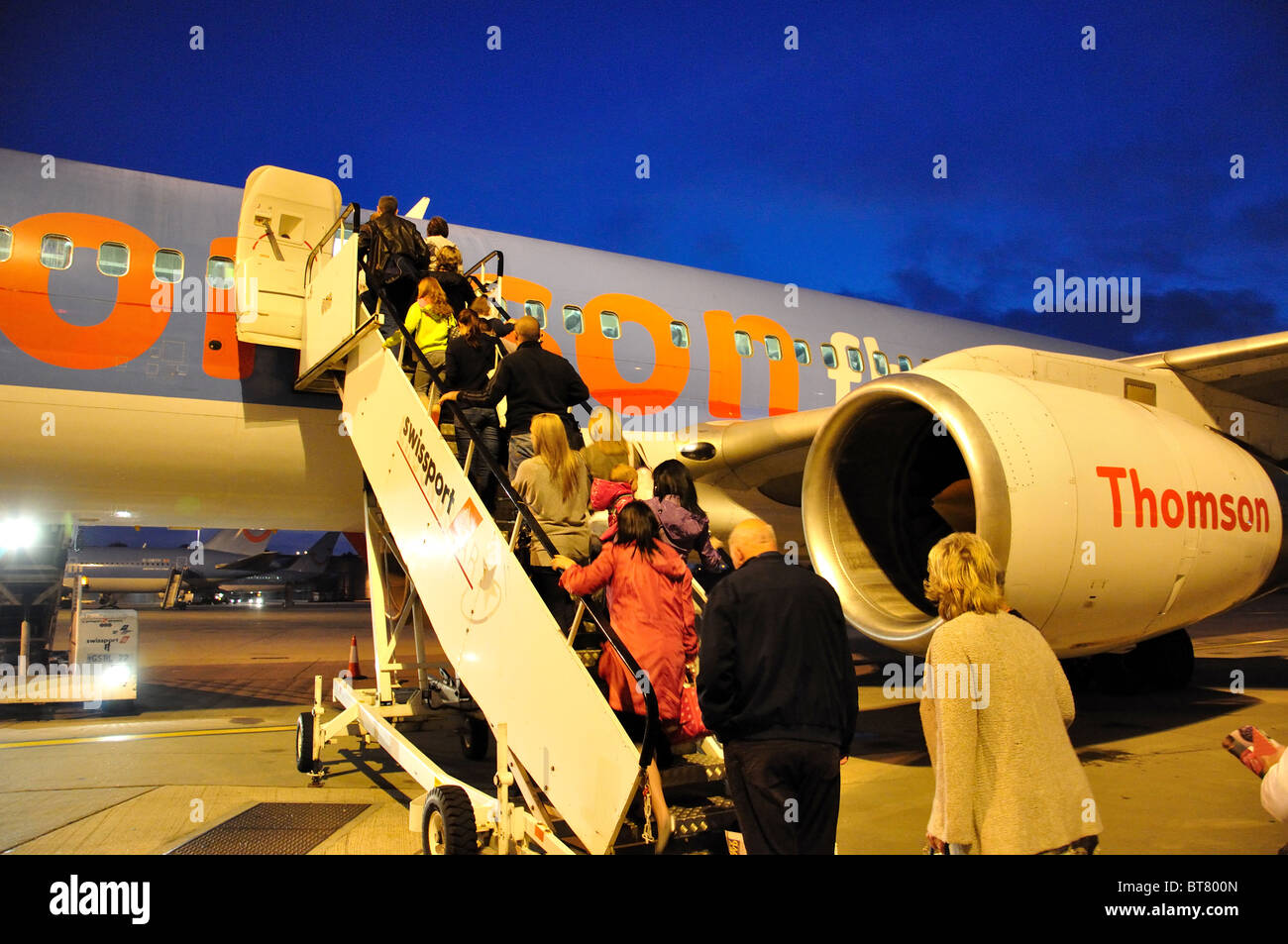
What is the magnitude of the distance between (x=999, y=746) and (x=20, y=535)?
8811 millimetres

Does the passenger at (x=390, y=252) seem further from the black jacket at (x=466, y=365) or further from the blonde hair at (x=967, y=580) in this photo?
the blonde hair at (x=967, y=580)

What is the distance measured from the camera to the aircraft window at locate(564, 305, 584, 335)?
8601 mm

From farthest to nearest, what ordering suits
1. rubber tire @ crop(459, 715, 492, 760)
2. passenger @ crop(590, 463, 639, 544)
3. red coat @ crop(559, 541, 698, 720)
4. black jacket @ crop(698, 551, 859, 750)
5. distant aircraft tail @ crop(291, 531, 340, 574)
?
distant aircraft tail @ crop(291, 531, 340, 574), rubber tire @ crop(459, 715, 492, 760), passenger @ crop(590, 463, 639, 544), red coat @ crop(559, 541, 698, 720), black jacket @ crop(698, 551, 859, 750)

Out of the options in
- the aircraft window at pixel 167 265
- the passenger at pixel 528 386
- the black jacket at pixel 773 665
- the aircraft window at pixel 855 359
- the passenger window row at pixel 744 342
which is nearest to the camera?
the black jacket at pixel 773 665

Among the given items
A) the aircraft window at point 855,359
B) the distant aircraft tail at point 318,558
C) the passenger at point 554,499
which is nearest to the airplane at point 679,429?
the passenger at point 554,499

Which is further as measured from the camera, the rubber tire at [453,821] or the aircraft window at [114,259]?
the aircraft window at [114,259]

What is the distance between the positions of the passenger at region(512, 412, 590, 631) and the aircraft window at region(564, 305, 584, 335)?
460 centimetres

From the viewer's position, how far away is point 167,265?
6891mm

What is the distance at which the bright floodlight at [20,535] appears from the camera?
8258mm

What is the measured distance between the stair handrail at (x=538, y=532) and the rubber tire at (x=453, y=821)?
87cm

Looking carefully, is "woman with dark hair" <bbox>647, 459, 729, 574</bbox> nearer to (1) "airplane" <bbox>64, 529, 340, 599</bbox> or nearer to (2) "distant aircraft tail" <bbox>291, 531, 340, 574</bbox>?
(1) "airplane" <bbox>64, 529, 340, 599</bbox>

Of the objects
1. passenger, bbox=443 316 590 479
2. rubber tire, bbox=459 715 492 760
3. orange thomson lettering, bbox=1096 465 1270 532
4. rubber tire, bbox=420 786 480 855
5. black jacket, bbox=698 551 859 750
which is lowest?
rubber tire, bbox=459 715 492 760

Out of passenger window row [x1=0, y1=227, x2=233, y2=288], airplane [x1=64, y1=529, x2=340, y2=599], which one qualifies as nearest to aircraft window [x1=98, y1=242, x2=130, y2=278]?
passenger window row [x1=0, y1=227, x2=233, y2=288]
